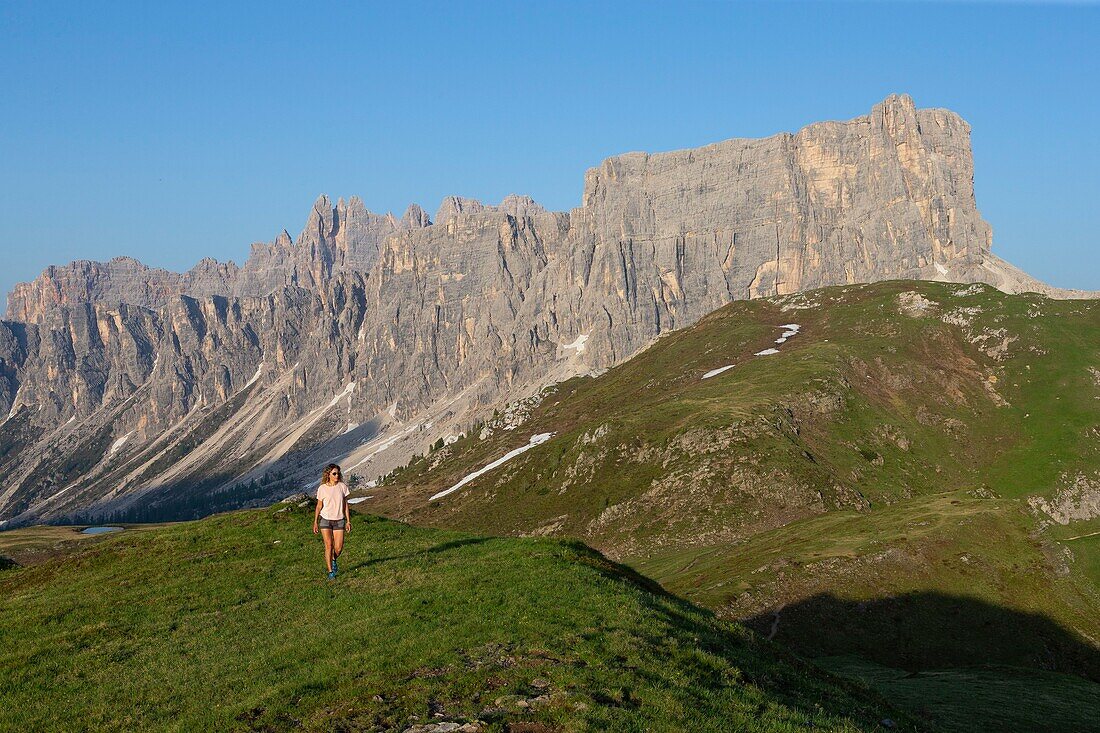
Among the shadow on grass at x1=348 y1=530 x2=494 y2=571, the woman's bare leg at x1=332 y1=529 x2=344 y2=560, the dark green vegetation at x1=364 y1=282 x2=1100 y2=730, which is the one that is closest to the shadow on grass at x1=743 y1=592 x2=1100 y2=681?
the dark green vegetation at x1=364 y1=282 x2=1100 y2=730

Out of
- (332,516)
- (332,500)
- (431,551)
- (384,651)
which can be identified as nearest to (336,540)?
(332,516)

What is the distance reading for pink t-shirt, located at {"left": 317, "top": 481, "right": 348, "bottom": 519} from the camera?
105ft

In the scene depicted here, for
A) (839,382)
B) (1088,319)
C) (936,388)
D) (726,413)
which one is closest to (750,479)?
(726,413)

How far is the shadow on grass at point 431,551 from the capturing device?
34.0m

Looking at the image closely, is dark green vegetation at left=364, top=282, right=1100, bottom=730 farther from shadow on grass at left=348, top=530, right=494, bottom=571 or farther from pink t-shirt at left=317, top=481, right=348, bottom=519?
pink t-shirt at left=317, top=481, right=348, bottom=519

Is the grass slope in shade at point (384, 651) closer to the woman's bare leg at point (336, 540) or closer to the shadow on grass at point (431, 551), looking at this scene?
the shadow on grass at point (431, 551)

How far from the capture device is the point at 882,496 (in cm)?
13388

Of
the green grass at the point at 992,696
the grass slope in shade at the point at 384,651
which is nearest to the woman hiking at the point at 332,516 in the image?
the grass slope in shade at the point at 384,651

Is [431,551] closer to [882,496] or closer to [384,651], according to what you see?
[384,651]

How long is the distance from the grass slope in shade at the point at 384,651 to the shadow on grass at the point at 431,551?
215 mm

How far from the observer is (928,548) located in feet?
264

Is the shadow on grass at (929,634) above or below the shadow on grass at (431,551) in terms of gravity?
below

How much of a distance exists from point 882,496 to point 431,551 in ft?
377

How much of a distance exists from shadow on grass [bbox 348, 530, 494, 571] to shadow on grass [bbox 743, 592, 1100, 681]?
37.8m
